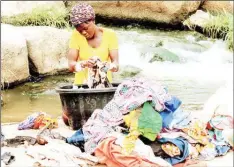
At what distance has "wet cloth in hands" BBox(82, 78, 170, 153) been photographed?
3.82 m

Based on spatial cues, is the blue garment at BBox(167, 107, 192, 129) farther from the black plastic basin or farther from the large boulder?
the large boulder

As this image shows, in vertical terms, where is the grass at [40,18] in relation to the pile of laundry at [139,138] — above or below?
above

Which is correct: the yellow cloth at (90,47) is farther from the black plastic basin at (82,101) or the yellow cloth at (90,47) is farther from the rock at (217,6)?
the rock at (217,6)

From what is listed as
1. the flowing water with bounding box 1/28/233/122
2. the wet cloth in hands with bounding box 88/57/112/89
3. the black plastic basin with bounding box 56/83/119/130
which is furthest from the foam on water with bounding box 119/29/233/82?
the black plastic basin with bounding box 56/83/119/130

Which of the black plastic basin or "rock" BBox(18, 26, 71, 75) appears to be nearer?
the black plastic basin

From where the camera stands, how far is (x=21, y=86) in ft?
26.2

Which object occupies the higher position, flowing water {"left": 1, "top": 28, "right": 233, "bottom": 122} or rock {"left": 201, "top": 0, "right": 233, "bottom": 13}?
rock {"left": 201, "top": 0, "right": 233, "bottom": 13}

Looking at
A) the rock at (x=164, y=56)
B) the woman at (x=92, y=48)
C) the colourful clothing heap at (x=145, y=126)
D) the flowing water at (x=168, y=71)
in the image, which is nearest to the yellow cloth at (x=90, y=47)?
the woman at (x=92, y=48)

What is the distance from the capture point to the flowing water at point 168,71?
7.12 meters

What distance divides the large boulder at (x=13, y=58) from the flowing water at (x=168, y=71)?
167 mm

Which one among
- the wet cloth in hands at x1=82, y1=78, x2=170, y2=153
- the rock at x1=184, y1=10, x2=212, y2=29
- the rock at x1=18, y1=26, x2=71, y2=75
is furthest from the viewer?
the rock at x1=184, y1=10, x2=212, y2=29

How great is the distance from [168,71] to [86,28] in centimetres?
500

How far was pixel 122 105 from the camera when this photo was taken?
395cm

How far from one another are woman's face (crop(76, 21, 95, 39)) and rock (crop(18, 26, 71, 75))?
3868 mm
